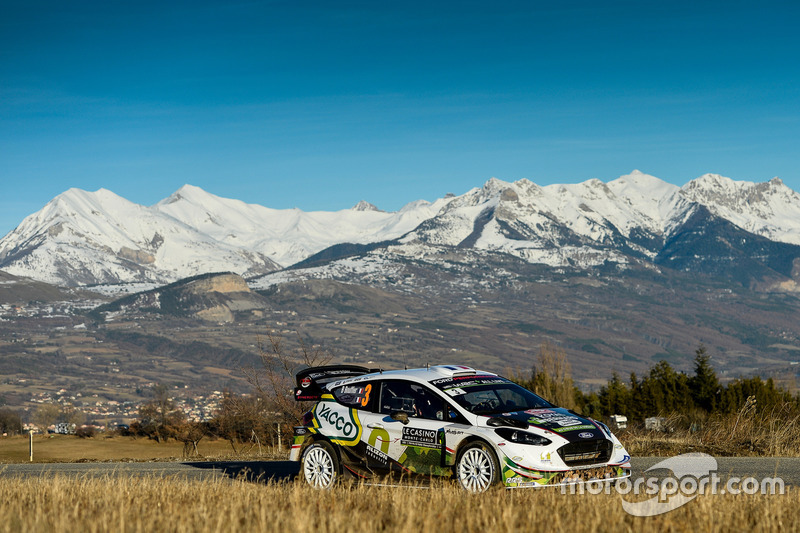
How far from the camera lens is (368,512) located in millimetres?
8477

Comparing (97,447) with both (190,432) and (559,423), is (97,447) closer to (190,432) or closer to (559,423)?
(190,432)

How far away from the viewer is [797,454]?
613 inches

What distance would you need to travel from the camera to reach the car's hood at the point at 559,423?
35.5 ft

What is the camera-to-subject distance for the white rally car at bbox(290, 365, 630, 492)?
10609 millimetres

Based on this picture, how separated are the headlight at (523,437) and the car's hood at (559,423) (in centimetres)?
16

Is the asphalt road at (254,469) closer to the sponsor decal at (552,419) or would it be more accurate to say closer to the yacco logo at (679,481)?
the yacco logo at (679,481)

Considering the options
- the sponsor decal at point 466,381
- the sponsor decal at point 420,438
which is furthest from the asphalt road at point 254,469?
the sponsor decal at point 466,381

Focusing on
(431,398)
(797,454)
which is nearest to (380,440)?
(431,398)

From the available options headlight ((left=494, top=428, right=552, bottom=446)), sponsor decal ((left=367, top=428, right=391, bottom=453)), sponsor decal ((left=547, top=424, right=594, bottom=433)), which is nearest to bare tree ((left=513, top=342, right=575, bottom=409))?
sponsor decal ((left=367, top=428, right=391, bottom=453))

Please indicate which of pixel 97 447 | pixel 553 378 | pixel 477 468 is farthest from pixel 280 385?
pixel 553 378

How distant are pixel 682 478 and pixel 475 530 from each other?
228 inches

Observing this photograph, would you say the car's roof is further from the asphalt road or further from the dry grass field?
the dry grass field

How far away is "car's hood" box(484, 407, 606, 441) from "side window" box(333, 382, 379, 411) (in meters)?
2.14

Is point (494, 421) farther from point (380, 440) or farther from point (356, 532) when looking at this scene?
point (356, 532)
